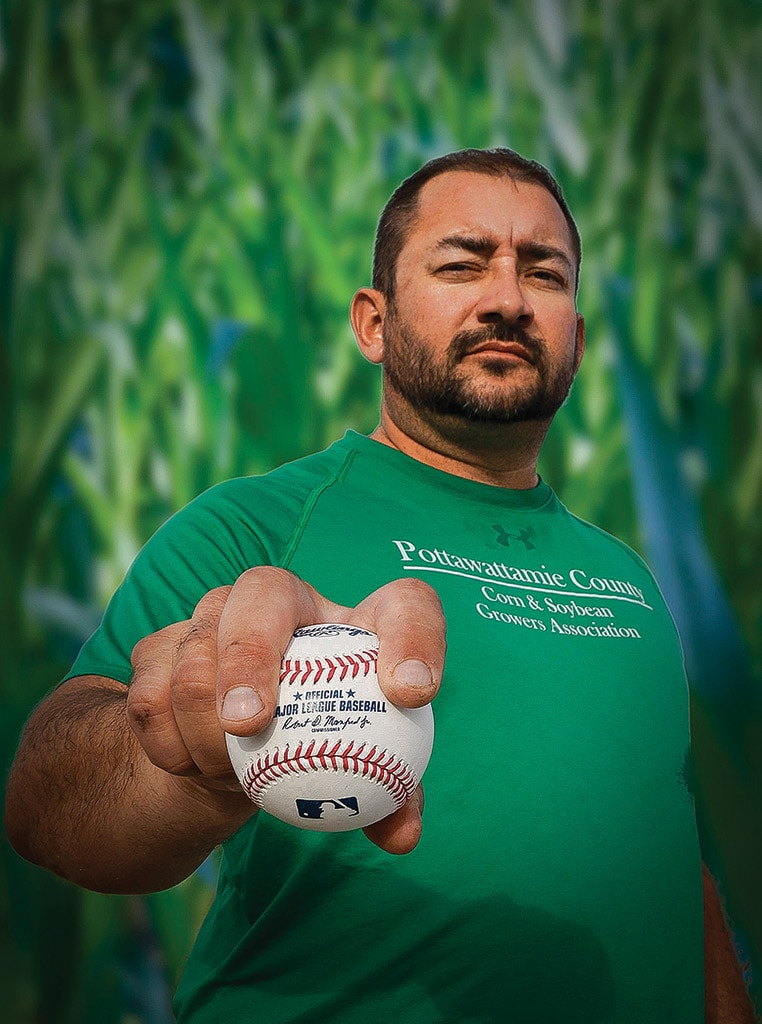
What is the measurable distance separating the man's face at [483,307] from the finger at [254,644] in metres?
0.51

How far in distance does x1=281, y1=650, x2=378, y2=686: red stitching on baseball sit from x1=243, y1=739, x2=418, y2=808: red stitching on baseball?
1.2 inches

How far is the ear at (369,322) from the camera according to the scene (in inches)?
42.6

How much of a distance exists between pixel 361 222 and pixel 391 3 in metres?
0.47

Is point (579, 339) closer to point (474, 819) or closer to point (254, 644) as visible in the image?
point (474, 819)

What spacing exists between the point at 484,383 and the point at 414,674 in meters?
0.54

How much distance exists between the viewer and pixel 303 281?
191 cm

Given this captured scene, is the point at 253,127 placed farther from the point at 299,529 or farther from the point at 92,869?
the point at 92,869

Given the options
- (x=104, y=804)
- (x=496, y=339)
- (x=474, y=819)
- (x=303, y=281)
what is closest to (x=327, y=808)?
(x=104, y=804)

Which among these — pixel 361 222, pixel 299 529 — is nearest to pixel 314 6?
pixel 361 222

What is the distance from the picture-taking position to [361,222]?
194 centimetres

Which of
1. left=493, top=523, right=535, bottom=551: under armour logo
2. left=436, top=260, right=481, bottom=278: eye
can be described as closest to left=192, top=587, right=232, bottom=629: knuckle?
left=493, top=523, right=535, bottom=551: under armour logo

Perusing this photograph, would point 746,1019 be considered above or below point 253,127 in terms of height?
below

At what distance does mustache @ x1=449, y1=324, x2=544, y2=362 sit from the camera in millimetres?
946

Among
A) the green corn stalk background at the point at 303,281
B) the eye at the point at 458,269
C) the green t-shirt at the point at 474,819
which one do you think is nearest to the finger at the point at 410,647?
the green t-shirt at the point at 474,819
